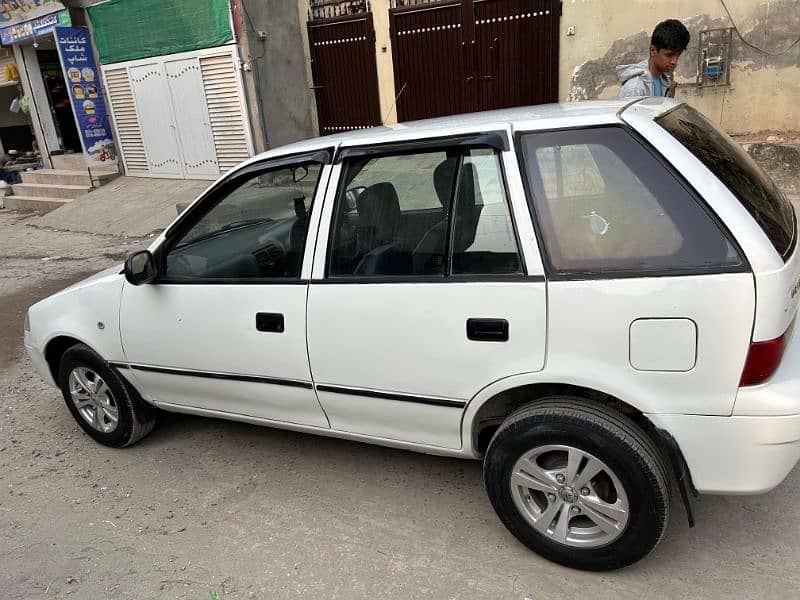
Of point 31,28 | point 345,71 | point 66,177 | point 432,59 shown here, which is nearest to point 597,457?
point 432,59

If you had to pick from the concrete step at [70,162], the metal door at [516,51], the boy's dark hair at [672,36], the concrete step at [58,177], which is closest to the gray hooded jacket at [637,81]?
the boy's dark hair at [672,36]

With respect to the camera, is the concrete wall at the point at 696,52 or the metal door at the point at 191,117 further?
the metal door at the point at 191,117

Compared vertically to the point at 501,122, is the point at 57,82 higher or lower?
higher

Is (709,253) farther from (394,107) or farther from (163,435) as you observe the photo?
(394,107)

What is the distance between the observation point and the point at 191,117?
1130cm

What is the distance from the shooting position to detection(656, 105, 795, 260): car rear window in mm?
2244

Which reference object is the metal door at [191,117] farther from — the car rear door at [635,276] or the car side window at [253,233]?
the car rear door at [635,276]

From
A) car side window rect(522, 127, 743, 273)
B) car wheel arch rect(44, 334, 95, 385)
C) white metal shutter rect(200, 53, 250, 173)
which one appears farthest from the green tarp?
car side window rect(522, 127, 743, 273)

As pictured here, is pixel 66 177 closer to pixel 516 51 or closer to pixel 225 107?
pixel 225 107

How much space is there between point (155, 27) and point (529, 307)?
11.1 m

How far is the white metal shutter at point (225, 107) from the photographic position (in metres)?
10.5

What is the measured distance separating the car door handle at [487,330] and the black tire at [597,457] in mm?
311

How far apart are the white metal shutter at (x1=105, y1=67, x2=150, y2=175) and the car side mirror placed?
1032cm

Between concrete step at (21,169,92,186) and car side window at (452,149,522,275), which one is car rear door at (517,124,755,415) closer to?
car side window at (452,149,522,275)
